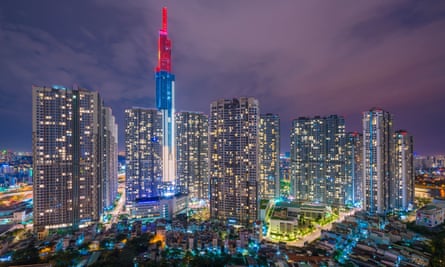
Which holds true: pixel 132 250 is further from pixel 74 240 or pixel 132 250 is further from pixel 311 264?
pixel 311 264

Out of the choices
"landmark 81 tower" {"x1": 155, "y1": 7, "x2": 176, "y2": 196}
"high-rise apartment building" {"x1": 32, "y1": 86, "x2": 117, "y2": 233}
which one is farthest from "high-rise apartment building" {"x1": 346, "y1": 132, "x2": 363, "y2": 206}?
"high-rise apartment building" {"x1": 32, "y1": 86, "x2": 117, "y2": 233}

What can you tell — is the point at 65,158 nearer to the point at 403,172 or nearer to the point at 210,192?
the point at 210,192

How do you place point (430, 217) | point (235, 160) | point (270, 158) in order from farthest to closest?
point (270, 158)
point (235, 160)
point (430, 217)

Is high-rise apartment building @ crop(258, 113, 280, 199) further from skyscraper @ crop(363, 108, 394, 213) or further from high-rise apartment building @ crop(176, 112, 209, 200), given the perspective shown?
skyscraper @ crop(363, 108, 394, 213)

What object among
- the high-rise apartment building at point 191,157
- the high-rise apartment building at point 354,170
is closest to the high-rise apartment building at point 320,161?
the high-rise apartment building at point 354,170

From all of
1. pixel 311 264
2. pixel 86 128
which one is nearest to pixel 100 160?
pixel 86 128

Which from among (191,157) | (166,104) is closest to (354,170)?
(191,157)

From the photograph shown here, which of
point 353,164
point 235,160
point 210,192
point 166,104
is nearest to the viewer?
point 235,160
